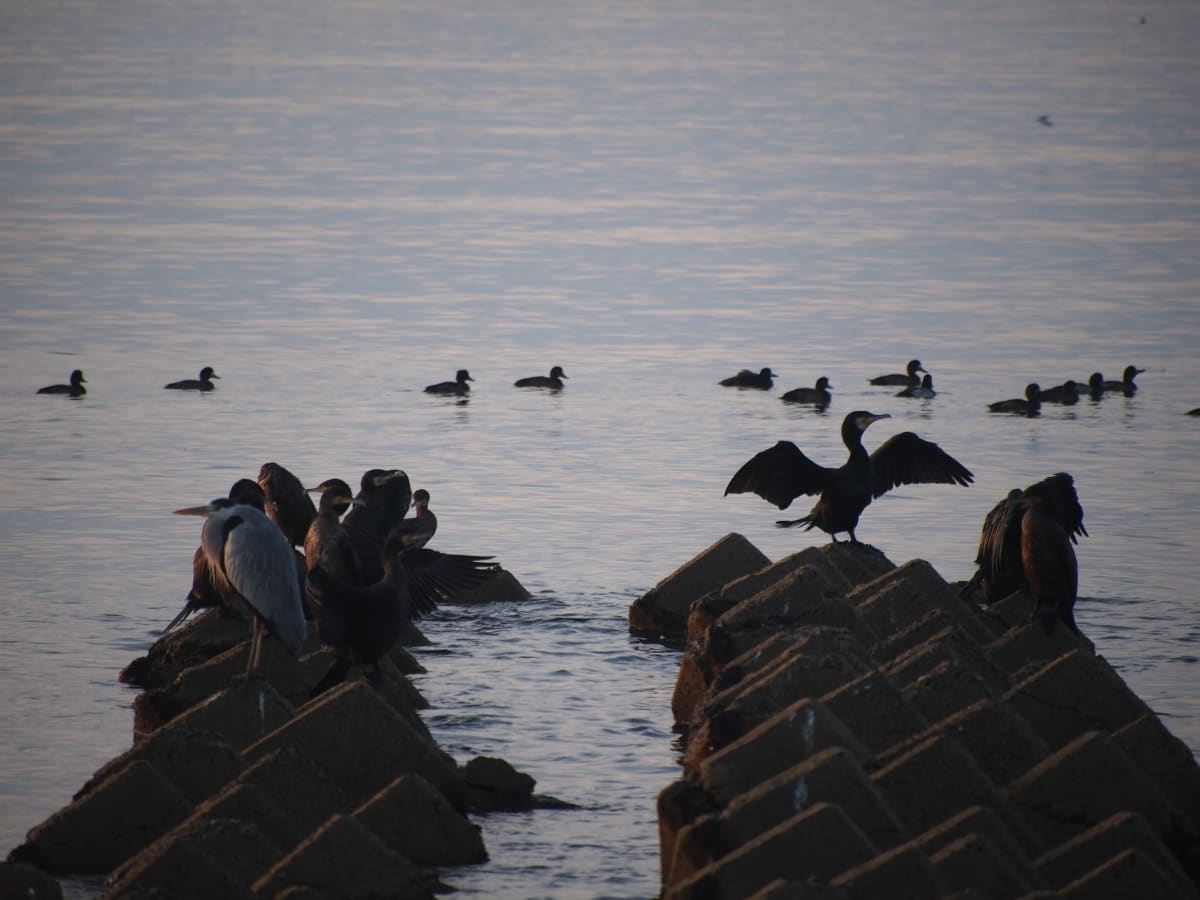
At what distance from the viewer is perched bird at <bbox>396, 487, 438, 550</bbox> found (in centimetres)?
1230

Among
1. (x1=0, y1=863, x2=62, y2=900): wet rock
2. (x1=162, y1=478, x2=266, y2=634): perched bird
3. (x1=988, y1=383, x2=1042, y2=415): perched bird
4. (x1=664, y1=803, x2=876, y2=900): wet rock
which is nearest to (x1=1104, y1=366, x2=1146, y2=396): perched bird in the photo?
(x1=988, y1=383, x2=1042, y2=415): perched bird

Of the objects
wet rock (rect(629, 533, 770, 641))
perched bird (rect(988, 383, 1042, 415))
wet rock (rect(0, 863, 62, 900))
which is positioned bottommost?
wet rock (rect(0, 863, 62, 900))

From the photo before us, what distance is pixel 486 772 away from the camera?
1112 cm

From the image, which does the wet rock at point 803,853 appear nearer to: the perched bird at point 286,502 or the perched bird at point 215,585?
the perched bird at point 215,585

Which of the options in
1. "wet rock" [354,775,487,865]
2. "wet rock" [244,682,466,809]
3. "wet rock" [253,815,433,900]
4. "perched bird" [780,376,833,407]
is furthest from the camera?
"perched bird" [780,376,833,407]

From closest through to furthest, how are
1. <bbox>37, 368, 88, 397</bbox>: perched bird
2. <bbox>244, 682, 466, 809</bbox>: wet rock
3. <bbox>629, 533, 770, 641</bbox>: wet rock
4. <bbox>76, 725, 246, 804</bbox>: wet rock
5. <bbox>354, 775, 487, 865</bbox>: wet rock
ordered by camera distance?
1. <bbox>354, 775, 487, 865</bbox>: wet rock
2. <bbox>76, 725, 246, 804</bbox>: wet rock
3. <bbox>244, 682, 466, 809</bbox>: wet rock
4. <bbox>629, 533, 770, 641</bbox>: wet rock
5. <bbox>37, 368, 88, 397</bbox>: perched bird

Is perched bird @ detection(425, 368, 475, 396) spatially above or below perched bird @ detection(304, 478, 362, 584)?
above

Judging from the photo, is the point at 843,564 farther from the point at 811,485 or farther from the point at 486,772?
the point at 486,772

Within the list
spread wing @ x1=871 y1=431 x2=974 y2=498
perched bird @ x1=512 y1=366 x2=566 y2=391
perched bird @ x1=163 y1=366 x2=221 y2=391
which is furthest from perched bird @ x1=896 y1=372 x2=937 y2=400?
spread wing @ x1=871 y1=431 x2=974 y2=498

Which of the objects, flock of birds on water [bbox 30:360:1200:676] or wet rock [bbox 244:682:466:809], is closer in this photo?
wet rock [bbox 244:682:466:809]

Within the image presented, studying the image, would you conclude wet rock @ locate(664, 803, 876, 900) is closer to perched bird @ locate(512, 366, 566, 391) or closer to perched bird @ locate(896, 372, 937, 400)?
perched bird @ locate(896, 372, 937, 400)

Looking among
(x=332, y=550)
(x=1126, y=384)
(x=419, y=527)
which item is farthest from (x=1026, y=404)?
(x=332, y=550)

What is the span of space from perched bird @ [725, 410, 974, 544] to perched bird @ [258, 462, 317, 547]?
3.45 metres

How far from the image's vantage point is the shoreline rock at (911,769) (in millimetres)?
8266
